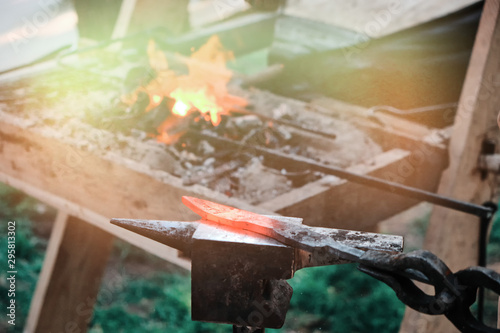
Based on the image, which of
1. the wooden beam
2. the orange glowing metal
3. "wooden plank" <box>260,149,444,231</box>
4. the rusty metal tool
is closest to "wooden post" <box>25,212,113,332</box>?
the wooden beam

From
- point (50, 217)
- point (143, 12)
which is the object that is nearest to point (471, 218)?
point (143, 12)

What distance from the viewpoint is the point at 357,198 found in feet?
7.80

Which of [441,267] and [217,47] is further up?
[217,47]

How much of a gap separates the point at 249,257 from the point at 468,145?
2.03 m

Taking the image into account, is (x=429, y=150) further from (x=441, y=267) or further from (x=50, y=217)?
(x=50, y=217)

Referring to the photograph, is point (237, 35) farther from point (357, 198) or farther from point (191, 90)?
point (357, 198)

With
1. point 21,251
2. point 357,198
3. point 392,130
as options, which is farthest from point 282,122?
point 21,251

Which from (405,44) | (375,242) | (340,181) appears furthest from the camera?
(405,44)

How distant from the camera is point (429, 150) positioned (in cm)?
271

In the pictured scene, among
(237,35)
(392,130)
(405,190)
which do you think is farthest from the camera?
(237,35)

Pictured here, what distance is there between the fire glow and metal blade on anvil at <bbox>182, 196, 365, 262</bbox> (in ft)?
5.36

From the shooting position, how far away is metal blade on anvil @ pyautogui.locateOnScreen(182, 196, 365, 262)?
988mm

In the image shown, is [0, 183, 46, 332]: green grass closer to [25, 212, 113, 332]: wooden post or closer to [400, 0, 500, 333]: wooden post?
[25, 212, 113, 332]: wooden post

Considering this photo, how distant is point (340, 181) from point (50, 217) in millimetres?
3724
